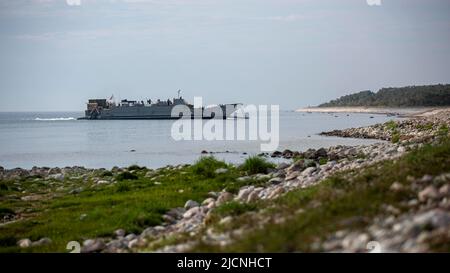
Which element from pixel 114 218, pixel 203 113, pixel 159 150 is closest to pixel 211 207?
pixel 114 218

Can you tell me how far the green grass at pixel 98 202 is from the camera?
1427 cm

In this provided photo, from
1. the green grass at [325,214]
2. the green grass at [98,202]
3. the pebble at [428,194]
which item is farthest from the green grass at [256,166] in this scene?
the pebble at [428,194]

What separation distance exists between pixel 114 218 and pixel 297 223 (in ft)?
24.4

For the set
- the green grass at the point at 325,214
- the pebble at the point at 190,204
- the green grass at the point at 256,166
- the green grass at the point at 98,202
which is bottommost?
the green grass at the point at 98,202

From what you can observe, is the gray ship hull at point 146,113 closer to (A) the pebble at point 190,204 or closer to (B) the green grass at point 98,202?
(B) the green grass at point 98,202

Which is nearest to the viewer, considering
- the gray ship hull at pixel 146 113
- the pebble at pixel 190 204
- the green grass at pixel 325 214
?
the green grass at pixel 325 214

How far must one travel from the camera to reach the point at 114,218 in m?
14.9

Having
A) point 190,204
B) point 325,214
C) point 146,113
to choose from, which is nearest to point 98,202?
point 190,204

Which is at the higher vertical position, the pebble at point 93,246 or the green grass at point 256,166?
the green grass at point 256,166

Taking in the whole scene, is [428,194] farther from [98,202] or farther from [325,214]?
[98,202]

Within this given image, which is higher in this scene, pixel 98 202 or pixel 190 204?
pixel 190 204

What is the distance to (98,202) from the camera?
18.3m

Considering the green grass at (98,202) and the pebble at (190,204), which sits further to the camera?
the pebble at (190,204)

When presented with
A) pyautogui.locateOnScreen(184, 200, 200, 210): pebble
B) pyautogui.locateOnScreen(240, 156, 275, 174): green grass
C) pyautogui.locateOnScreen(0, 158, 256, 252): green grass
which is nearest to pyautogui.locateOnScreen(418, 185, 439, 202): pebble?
pyautogui.locateOnScreen(0, 158, 256, 252): green grass
